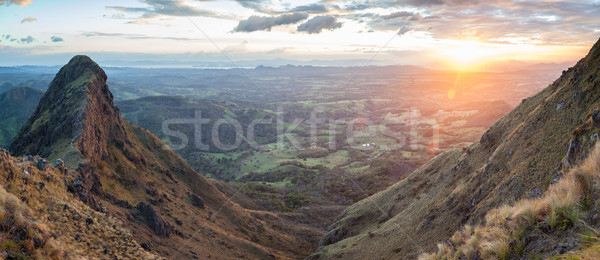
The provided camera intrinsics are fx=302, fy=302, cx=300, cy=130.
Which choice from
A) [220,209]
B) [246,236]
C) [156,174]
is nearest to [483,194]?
[246,236]

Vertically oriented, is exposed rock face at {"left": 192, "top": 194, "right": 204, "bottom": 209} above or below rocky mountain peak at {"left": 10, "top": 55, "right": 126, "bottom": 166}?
below

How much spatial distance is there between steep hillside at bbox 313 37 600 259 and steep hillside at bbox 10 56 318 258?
16.8 metres

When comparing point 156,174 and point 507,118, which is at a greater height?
point 507,118

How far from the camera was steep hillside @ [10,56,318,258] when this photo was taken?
121 ft

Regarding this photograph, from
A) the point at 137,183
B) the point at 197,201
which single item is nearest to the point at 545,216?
the point at 137,183

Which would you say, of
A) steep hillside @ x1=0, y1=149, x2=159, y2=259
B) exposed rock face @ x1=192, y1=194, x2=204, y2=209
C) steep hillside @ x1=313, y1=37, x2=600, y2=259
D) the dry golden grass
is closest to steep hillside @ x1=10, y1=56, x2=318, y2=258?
exposed rock face @ x1=192, y1=194, x2=204, y2=209

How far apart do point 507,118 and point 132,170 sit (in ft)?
176

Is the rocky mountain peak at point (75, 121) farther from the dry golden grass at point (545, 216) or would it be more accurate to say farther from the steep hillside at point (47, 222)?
the dry golden grass at point (545, 216)

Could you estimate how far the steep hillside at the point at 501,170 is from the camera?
18859 mm

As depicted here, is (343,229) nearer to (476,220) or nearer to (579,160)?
(476,220)

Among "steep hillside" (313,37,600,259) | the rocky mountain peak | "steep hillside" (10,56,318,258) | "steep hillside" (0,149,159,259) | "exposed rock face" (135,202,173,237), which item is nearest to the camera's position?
"steep hillside" (0,149,159,259)

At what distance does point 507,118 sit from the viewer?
36062 mm

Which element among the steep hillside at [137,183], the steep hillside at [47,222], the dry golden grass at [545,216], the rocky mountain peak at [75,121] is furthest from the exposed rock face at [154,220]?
the dry golden grass at [545,216]

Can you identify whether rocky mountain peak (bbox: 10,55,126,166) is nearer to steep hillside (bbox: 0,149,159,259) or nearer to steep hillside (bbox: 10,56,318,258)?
steep hillside (bbox: 10,56,318,258)
